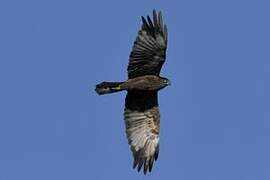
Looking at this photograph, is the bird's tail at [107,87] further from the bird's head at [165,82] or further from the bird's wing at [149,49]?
the bird's head at [165,82]

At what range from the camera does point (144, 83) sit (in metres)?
40.2

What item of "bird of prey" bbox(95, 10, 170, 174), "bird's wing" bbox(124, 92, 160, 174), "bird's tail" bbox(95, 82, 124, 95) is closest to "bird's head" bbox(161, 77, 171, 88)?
"bird of prey" bbox(95, 10, 170, 174)

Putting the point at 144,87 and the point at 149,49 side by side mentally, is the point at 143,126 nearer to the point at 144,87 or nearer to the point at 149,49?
the point at 144,87

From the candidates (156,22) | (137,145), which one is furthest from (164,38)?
(137,145)

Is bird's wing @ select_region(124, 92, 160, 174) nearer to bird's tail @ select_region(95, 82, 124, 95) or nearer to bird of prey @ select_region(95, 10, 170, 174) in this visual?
bird of prey @ select_region(95, 10, 170, 174)

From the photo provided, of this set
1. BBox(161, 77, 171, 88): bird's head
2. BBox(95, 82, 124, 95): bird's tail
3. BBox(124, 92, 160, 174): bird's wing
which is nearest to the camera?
BBox(95, 82, 124, 95): bird's tail

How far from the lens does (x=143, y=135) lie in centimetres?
4112

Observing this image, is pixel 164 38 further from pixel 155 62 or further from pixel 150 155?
pixel 150 155

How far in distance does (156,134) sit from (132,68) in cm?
224

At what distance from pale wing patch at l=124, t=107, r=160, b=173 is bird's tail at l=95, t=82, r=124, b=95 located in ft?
3.39

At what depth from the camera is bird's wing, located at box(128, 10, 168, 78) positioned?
40.0 meters

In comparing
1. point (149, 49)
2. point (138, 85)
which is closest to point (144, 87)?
point (138, 85)

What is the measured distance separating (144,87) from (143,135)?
1609 millimetres

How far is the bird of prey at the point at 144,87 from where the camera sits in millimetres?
39969
